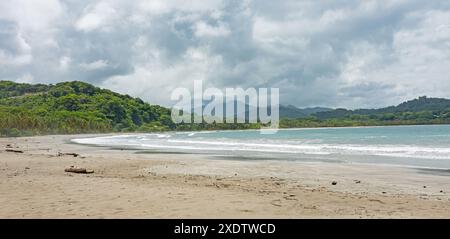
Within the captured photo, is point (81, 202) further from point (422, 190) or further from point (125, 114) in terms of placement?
point (125, 114)

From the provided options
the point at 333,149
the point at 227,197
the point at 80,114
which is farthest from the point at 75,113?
the point at 227,197

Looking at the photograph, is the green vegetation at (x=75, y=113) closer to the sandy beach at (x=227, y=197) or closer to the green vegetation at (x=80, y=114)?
the green vegetation at (x=80, y=114)

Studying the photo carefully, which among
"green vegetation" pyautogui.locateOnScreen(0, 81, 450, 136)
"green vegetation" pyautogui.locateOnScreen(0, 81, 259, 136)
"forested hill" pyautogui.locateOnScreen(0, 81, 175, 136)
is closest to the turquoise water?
"green vegetation" pyautogui.locateOnScreen(0, 81, 259, 136)

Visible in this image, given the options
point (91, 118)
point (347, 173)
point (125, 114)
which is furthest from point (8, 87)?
point (347, 173)

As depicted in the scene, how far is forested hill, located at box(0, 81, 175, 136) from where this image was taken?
97.3m

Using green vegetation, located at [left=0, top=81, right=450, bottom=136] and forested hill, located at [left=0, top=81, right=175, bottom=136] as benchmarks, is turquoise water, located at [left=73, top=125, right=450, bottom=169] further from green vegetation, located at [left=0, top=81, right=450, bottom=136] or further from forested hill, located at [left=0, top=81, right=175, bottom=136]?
green vegetation, located at [left=0, top=81, right=450, bottom=136]

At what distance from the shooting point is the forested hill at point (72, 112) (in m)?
97.3

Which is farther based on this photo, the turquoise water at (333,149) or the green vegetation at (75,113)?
the green vegetation at (75,113)

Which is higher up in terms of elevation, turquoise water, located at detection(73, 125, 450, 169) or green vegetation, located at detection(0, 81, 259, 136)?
green vegetation, located at detection(0, 81, 259, 136)

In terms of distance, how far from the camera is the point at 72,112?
134 meters

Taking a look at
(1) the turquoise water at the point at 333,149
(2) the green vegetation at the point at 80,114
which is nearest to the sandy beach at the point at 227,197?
(1) the turquoise water at the point at 333,149

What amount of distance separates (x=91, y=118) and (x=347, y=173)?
421 feet

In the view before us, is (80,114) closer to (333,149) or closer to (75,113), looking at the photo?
(75,113)
